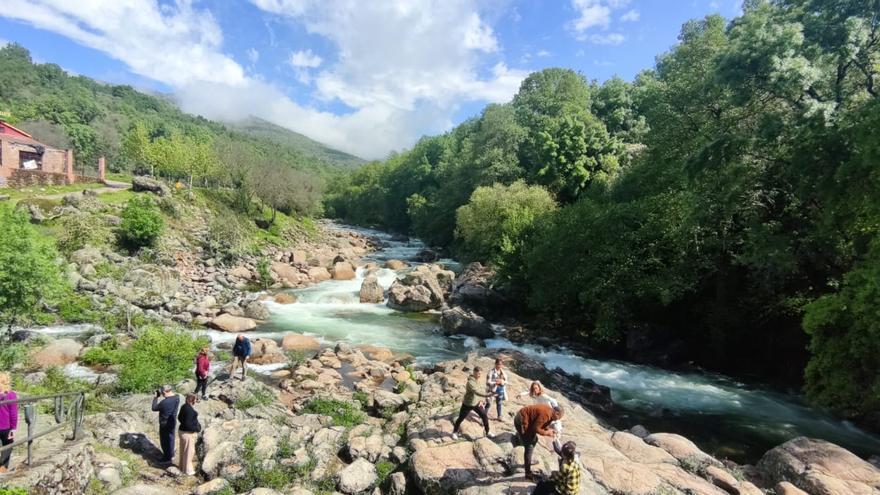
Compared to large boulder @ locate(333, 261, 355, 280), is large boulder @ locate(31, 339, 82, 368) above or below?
below

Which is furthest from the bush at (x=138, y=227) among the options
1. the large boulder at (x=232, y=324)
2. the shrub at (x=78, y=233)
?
the large boulder at (x=232, y=324)

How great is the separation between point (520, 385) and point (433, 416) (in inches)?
195

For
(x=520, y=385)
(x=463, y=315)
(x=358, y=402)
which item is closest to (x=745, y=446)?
(x=520, y=385)

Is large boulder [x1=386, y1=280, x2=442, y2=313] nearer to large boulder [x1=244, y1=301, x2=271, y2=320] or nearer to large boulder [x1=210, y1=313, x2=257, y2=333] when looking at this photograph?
large boulder [x1=244, y1=301, x2=271, y2=320]

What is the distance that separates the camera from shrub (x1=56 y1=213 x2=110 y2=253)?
34.4 m

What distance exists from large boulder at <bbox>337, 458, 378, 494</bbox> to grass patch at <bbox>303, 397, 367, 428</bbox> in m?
3.25

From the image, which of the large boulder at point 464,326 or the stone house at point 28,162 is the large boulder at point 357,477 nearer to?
the large boulder at point 464,326

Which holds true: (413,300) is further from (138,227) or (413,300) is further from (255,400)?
(138,227)

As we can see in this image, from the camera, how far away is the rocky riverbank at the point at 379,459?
10664 mm

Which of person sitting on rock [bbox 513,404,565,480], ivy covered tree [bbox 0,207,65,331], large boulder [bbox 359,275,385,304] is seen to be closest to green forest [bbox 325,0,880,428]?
large boulder [bbox 359,275,385,304]

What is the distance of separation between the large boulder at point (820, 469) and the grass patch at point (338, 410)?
39.4ft

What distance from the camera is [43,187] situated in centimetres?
4912

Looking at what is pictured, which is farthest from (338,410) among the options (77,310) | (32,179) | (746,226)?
(32,179)

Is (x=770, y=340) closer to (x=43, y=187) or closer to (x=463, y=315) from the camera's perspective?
(x=463, y=315)
